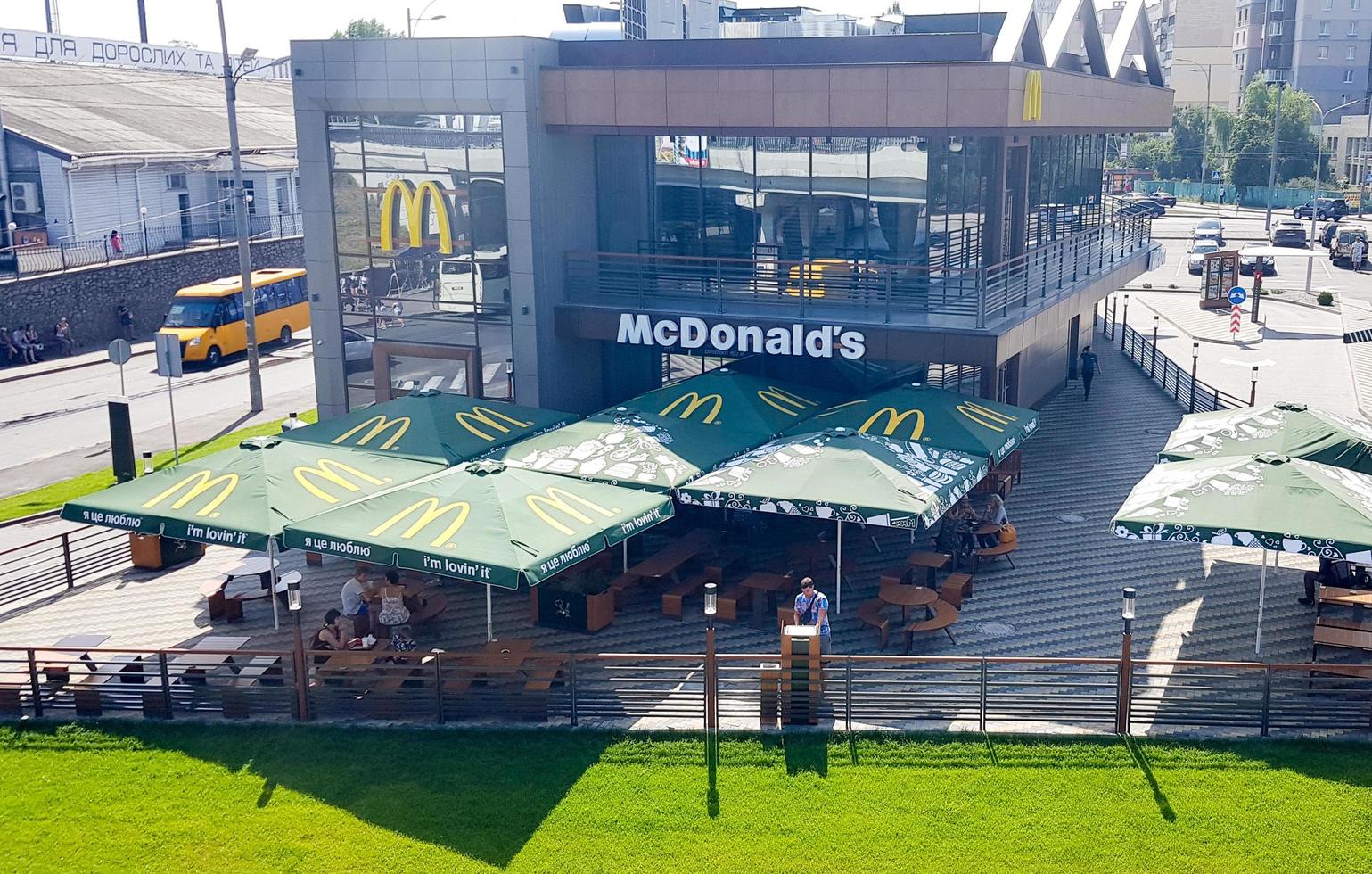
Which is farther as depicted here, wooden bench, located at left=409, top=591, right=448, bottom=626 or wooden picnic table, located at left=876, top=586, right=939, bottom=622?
wooden bench, located at left=409, top=591, right=448, bottom=626

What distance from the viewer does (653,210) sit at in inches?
1070

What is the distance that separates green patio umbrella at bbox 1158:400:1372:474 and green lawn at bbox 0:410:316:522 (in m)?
16.8

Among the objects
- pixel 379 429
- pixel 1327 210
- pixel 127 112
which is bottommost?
pixel 379 429

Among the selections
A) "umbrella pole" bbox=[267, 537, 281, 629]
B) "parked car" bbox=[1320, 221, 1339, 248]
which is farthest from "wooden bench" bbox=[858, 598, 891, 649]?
"parked car" bbox=[1320, 221, 1339, 248]

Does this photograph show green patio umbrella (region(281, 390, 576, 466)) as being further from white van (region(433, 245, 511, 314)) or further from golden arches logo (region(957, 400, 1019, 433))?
golden arches logo (region(957, 400, 1019, 433))

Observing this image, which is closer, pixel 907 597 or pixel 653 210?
pixel 907 597

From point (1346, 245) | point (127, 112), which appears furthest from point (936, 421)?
point (1346, 245)

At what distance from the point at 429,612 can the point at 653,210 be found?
11.8 m

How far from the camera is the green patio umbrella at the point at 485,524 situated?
15289mm

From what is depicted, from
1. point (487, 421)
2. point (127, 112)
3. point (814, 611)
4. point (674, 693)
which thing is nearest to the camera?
point (674, 693)

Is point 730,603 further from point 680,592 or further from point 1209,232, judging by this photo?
point 1209,232

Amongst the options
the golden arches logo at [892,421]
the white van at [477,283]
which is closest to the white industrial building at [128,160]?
the white van at [477,283]

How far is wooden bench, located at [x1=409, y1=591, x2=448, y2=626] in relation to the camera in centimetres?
1820

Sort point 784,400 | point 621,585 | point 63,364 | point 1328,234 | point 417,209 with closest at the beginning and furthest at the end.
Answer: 1. point 621,585
2. point 784,400
3. point 417,209
4. point 63,364
5. point 1328,234
